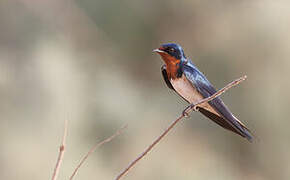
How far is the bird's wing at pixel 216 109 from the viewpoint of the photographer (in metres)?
1.83

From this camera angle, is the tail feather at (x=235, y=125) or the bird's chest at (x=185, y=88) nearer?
the tail feather at (x=235, y=125)

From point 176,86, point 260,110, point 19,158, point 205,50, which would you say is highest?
point 205,50

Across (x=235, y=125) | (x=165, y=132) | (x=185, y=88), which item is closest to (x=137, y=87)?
(x=185, y=88)

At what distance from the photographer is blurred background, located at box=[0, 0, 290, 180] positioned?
13.5 feet

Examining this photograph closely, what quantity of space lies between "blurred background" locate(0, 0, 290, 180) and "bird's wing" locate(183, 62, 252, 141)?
1.53m

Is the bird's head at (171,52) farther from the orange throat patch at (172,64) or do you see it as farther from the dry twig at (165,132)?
the dry twig at (165,132)

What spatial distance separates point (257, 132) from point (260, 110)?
0.17m

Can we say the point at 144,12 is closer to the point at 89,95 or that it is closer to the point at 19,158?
the point at 89,95

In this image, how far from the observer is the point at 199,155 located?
456 centimetres

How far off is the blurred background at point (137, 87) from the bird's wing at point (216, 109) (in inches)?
60.2

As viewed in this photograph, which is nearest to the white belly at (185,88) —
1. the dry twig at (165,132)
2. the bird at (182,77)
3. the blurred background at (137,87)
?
the bird at (182,77)

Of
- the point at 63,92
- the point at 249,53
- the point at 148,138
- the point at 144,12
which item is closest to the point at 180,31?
the point at 144,12

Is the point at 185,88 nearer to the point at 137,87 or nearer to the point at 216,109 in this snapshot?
the point at 216,109

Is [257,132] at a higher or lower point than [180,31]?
lower
